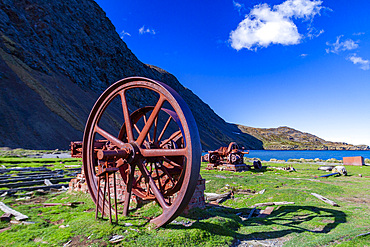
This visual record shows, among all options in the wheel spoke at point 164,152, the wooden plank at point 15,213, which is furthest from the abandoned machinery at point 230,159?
the wooden plank at point 15,213

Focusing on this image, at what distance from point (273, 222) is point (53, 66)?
7100cm

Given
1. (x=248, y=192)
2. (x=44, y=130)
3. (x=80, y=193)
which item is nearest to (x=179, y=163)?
(x=80, y=193)

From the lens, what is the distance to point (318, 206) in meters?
7.95

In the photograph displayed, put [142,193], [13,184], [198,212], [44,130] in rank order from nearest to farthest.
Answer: [198,212]
[142,193]
[13,184]
[44,130]

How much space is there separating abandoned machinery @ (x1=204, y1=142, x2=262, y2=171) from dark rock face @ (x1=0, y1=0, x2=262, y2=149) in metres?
31.1

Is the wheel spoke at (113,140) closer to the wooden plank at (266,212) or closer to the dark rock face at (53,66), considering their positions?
the wooden plank at (266,212)

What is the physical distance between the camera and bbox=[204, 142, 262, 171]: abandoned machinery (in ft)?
65.7

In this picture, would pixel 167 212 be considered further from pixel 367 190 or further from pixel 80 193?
pixel 367 190

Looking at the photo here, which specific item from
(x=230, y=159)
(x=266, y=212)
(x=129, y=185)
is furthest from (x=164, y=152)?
(x=230, y=159)

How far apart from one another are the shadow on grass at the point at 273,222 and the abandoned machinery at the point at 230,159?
38.3 feet

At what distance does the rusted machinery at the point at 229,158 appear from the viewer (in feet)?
65.6

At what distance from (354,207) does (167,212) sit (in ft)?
22.7

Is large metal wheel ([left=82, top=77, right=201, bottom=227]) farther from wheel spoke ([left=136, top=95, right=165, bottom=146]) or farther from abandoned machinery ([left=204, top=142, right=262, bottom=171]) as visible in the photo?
abandoned machinery ([left=204, top=142, right=262, bottom=171])

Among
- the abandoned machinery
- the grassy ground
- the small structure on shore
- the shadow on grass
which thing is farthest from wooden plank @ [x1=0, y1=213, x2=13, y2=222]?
the small structure on shore
